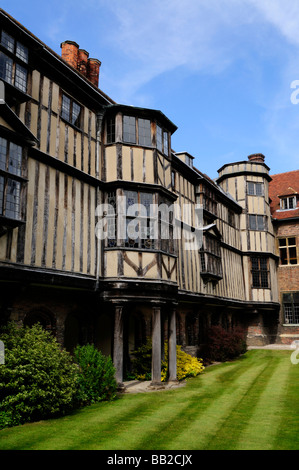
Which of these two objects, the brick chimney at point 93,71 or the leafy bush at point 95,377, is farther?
the brick chimney at point 93,71

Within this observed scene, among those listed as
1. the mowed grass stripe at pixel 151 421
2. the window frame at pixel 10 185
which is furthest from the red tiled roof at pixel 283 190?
the window frame at pixel 10 185

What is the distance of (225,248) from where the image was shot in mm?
24156

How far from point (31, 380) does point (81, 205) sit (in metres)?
5.71

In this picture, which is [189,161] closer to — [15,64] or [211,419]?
[15,64]

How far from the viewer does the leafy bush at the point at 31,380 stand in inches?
324

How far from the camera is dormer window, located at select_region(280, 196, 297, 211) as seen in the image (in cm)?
2941

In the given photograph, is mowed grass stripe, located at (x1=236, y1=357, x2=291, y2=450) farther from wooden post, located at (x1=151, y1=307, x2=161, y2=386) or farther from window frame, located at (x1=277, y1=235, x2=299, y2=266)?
window frame, located at (x1=277, y1=235, x2=299, y2=266)

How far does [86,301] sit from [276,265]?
1968cm

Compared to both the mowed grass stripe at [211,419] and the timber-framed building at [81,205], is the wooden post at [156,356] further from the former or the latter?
the mowed grass stripe at [211,419]

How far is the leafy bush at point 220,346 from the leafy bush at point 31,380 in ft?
38.1

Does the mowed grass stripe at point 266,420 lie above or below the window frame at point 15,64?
below

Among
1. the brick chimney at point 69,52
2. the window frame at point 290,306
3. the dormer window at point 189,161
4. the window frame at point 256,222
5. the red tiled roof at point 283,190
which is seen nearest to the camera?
the brick chimney at point 69,52

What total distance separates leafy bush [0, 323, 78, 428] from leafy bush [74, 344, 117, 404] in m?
0.95
